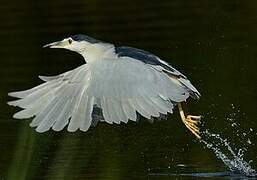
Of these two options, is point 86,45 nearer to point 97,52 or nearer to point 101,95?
point 97,52

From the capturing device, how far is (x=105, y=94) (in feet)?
18.3

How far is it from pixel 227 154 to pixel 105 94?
9.86ft

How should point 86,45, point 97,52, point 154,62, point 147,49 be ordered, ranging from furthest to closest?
1. point 147,49
2. point 86,45
3. point 97,52
4. point 154,62

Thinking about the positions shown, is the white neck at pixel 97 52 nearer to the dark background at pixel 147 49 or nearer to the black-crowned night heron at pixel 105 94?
the black-crowned night heron at pixel 105 94

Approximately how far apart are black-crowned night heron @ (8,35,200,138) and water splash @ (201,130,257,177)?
1.79 m

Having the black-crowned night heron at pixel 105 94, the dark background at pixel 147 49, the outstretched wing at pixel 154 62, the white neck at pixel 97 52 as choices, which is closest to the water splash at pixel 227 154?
the dark background at pixel 147 49

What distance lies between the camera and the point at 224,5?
17781mm

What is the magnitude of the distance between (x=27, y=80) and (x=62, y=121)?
21.9 ft

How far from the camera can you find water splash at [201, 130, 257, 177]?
301 inches

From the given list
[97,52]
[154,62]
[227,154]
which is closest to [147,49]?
[227,154]

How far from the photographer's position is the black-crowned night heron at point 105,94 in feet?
17.5

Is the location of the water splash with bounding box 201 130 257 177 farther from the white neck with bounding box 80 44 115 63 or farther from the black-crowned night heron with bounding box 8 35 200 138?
the white neck with bounding box 80 44 115 63

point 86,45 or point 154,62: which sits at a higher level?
point 86,45

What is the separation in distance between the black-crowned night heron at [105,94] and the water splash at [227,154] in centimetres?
Answer: 179
